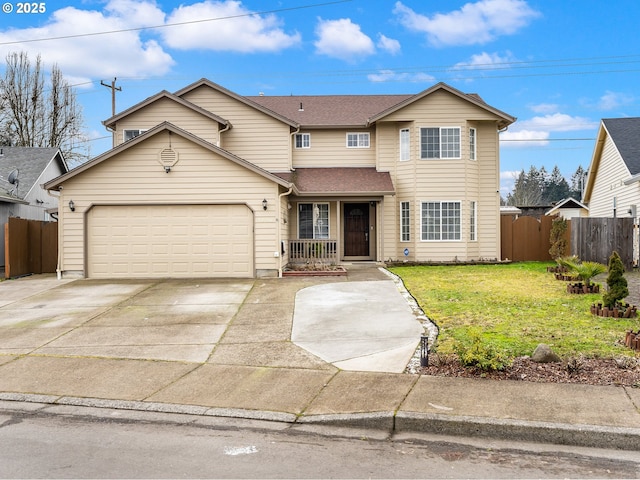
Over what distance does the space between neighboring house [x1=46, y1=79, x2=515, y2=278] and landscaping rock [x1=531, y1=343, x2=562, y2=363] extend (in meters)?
9.75

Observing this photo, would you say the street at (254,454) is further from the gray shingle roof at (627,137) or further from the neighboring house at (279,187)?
the gray shingle roof at (627,137)

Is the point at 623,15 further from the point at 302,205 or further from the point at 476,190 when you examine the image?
the point at 302,205

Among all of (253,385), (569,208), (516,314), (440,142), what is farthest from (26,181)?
(569,208)

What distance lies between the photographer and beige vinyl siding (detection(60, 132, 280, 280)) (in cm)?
1536

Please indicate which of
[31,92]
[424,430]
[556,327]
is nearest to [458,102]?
[556,327]

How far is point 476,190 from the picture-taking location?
20.1 metres

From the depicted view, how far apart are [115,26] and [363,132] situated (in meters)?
10.7

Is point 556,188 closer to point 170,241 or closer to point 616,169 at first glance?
point 616,169

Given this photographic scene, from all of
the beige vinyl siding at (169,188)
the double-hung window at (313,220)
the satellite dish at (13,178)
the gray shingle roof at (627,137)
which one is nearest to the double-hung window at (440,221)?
the double-hung window at (313,220)

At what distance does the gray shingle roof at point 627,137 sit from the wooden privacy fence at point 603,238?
2506 millimetres

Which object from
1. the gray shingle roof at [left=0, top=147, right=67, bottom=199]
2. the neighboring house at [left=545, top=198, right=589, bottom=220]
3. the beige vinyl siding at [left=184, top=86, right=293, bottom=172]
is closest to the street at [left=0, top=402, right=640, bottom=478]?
the beige vinyl siding at [left=184, top=86, right=293, bottom=172]

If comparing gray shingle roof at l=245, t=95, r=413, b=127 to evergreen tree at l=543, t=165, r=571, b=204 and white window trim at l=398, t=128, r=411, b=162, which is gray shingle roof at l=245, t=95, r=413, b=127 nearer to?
white window trim at l=398, t=128, r=411, b=162

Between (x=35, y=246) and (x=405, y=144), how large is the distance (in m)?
14.1

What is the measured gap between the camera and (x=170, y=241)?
15484 millimetres
